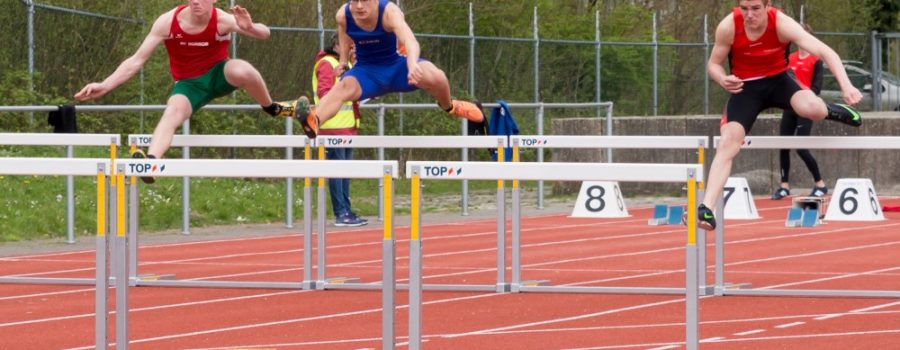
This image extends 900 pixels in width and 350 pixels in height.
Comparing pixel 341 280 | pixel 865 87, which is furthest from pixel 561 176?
pixel 865 87

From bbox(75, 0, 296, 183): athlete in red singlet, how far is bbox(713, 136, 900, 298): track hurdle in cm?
298

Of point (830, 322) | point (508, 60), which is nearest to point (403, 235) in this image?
point (830, 322)

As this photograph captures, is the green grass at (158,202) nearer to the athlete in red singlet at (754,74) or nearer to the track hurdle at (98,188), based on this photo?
the athlete in red singlet at (754,74)

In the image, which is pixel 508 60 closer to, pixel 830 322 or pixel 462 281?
pixel 462 281

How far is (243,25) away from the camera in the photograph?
1130 cm

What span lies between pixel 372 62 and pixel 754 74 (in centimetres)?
250

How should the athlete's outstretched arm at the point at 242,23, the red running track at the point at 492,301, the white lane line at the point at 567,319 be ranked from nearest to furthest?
1. the red running track at the point at 492,301
2. the white lane line at the point at 567,319
3. the athlete's outstretched arm at the point at 242,23

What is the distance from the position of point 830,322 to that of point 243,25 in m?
4.06

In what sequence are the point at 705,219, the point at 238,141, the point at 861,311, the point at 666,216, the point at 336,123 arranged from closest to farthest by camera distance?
the point at 705,219
the point at 861,311
the point at 238,141
the point at 336,123
the point at 666,216

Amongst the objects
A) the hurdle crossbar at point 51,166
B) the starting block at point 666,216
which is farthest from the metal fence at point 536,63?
the hurdle crossbar at point 51,166

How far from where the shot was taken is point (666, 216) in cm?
1766

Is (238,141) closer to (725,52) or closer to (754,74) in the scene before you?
(725,52)

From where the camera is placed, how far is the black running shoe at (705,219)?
9.95 m

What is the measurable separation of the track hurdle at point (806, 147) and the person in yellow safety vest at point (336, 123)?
5243mm
